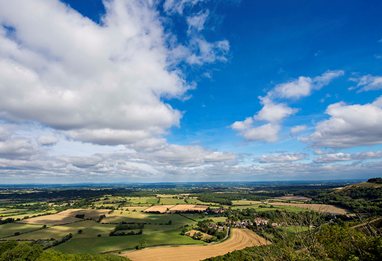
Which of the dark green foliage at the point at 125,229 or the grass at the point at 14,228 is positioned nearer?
the dark green foliage at the point at 125,229

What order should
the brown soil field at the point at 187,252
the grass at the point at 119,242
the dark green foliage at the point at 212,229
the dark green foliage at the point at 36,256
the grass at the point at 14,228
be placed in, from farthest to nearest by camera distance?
the grass at the point at 14,228 → the dark green foliage at the point at 212,229 → the grass at the point at 119,242 → the brown soil field at the point at 187,252 → the dark green foliage at the point at 36,256

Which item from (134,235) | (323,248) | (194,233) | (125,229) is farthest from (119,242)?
(323,248)

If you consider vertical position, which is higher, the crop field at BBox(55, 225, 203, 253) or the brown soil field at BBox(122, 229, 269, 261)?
the crop field at BBox(55, 225, 203, 253)

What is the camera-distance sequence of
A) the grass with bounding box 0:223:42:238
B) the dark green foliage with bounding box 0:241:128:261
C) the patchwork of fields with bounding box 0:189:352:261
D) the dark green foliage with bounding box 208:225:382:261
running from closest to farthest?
the dark green foliage with bounding box 208:225:382:261, the dark green foliage with bounding box 0:241:128:261, the patchwork of fields with bounding box 0:189:352:261, the grass with bounding box 0:223:42:238

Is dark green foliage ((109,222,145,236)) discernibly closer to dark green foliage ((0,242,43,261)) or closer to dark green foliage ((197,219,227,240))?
dark green foliage ((197,219,227,240))

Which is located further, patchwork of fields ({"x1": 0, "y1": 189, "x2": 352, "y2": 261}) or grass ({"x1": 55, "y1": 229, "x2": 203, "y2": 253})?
grass ({"x1": 55, "y1": 229, "x2": 203, "y2": 253})

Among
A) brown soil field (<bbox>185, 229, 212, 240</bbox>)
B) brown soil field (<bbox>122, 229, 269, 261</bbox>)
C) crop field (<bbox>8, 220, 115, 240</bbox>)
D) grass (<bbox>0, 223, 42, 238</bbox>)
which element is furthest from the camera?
grass (<bbox>0, 223, 42, 238</bbox>)

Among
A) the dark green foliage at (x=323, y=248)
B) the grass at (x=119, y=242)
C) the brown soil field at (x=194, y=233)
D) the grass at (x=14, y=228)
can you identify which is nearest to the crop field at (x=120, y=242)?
the grass at (x=119, y=242)

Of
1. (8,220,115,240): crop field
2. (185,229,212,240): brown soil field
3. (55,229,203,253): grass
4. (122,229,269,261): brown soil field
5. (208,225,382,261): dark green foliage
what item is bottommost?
(122,229,269,261): brown soil field

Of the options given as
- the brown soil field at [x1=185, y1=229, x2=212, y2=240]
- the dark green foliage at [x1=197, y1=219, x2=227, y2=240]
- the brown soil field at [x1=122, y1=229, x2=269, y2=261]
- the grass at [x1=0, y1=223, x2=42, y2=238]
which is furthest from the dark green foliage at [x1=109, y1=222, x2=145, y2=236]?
the grass at [x1=0, y1=223, x2=42, y2=238]

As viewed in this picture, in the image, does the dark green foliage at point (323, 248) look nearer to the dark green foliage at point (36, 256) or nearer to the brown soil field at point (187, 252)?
the brown soil field at point (187, 252)

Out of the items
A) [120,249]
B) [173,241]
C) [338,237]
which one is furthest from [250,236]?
[338,237]
